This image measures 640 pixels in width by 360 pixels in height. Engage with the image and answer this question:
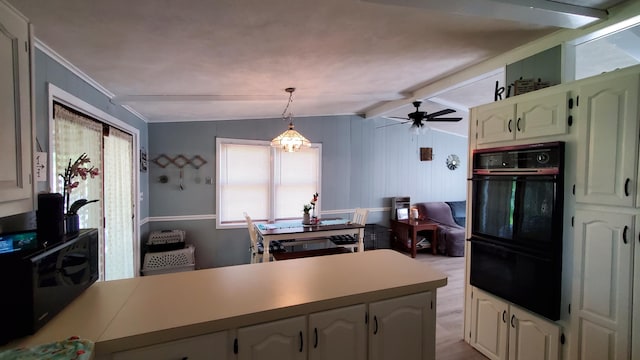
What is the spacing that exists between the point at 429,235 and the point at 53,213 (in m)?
5.73

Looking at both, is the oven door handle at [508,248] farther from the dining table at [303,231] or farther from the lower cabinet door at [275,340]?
the dining table at [303,231]

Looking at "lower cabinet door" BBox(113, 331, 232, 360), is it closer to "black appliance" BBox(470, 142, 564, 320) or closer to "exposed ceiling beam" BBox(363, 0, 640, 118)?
"black appliance" BBox(470, 142, 564, 320)

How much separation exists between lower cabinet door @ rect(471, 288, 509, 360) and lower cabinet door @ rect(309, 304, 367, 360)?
1.40 metres

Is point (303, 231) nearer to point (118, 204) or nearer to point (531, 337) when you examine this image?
point (118, 204)

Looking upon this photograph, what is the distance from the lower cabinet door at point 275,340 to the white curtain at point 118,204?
2.41 m

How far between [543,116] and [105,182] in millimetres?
3763

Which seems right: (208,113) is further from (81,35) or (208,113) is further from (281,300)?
(281,300)

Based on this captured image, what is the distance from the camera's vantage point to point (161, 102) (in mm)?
3125

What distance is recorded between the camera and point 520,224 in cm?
207

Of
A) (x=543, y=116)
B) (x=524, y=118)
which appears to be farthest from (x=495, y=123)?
(x=543, y=116)

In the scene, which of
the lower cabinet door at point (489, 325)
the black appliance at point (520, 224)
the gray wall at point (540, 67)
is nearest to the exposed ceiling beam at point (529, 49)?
the gray wall at point (540, 67)

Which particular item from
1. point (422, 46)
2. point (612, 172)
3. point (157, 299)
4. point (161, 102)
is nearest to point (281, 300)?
point (157, 299)

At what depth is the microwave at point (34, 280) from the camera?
1.00 metres

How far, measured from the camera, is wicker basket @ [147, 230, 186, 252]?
3982 mm
